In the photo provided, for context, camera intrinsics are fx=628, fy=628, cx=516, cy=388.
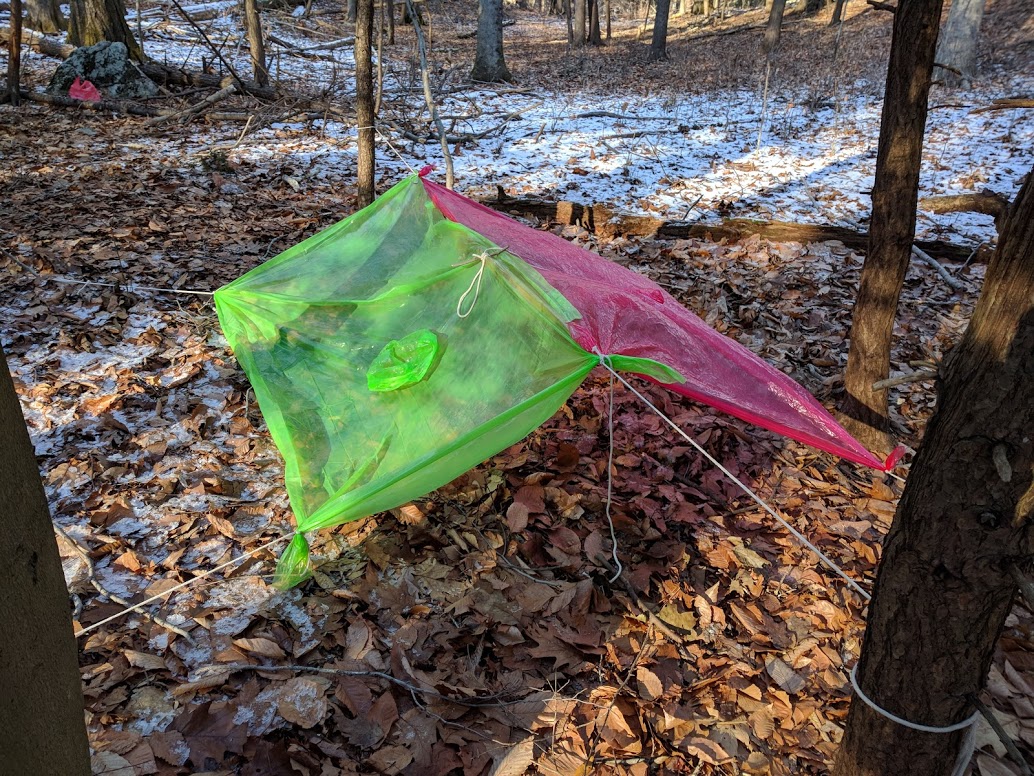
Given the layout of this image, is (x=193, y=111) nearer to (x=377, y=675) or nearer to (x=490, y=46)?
(x=490, y=46)

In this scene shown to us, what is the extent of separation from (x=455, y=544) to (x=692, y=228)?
184 inches

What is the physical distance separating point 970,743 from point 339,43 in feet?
54.6

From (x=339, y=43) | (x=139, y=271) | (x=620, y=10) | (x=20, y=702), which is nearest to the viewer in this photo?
(x=20, y=702)

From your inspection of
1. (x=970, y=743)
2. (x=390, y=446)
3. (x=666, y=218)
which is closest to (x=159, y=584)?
(x=390, y=446)

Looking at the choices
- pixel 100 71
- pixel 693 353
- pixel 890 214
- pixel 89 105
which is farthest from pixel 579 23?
pixel 693 353

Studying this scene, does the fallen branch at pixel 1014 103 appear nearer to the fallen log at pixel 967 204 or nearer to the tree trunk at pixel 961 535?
the tree trunk at pixel 961 535

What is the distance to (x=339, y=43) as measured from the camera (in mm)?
14633

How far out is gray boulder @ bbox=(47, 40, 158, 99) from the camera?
31.5 feet

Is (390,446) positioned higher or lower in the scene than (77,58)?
lower

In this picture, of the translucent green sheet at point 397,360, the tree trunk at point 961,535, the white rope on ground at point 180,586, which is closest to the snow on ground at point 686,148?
the translucent green sheet at point 397,360

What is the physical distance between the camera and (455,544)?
3041 millimetres

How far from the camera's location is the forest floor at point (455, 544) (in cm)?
225

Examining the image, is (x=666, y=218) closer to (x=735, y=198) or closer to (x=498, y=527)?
(x=735, y=198)

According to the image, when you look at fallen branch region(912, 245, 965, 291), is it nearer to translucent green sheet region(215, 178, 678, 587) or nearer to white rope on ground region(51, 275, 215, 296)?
translucent green sheet region(215, 178, 678, 587)
